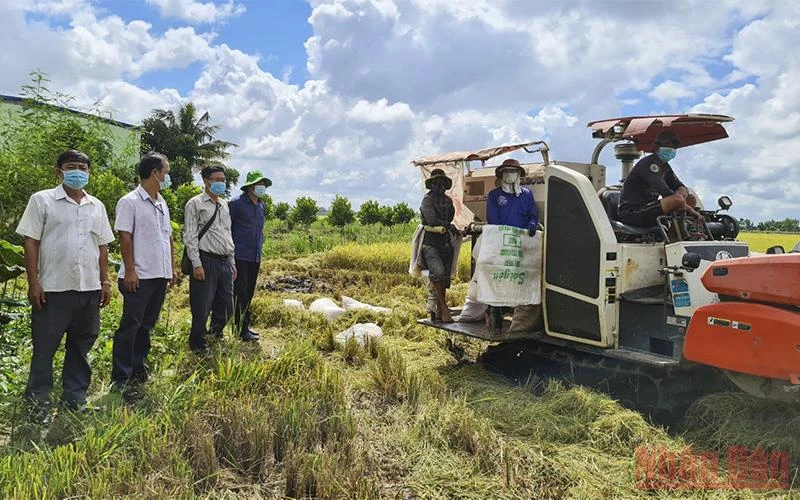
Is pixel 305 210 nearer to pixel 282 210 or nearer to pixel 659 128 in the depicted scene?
pixel 282 210

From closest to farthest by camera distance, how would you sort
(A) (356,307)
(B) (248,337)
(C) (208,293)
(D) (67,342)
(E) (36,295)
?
(E) (36,295), (D) (67,342), (C) (208,293), (B) (248,337), (A) (356,307)

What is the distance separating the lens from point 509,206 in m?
5.39

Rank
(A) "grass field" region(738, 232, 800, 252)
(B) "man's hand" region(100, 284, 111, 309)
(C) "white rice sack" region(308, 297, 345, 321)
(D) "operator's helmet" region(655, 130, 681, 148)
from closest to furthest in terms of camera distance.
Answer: (B) "man's hand" region(100, 284, 111, 309) → (D) "operator's helmet" region(655, 130, 681, 148) → (C) "white rice sack" region(308, 297, 345, 321) → (A) "grass field" region(738, 232, 800, 252)

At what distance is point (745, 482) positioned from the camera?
3404 mm

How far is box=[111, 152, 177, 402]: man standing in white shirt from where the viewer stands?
4.32m

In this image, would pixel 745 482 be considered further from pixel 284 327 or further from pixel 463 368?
pixel 284 327

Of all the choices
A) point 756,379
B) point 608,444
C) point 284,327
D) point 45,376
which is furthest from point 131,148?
point 756,379

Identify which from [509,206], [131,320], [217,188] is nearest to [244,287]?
[217,188]

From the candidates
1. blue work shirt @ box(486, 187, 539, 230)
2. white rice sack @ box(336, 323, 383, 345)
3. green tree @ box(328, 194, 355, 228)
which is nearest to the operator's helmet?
blue work shirt @ box(486, 187, 539, 230)

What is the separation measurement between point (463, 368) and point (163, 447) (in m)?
3.17

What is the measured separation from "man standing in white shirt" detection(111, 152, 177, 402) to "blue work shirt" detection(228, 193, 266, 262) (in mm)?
1588

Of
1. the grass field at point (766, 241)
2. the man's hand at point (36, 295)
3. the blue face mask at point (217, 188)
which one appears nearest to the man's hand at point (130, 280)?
the man's hand at point (36, 295)

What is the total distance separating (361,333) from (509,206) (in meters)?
2.24

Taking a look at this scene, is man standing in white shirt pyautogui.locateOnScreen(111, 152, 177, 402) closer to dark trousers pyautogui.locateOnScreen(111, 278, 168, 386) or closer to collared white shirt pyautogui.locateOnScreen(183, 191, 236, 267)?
dark trousers pyautogui.locateOnScreen(111, 278, 168, 386)
